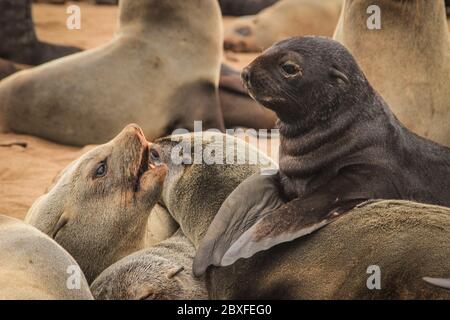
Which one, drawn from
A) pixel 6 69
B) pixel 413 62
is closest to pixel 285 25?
pixel 6 69

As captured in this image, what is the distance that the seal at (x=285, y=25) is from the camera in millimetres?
11219

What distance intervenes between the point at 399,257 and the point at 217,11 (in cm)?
483

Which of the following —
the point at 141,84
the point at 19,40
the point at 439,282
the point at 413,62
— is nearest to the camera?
the point at 439,282

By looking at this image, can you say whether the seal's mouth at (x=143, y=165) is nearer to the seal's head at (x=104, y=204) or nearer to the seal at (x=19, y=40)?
the seal's head at (x=104, y=204)

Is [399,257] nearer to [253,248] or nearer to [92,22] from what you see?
[253,248]

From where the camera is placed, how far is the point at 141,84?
25.4ft

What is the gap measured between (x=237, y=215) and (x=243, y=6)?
10054 mm

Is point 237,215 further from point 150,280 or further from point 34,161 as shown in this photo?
point 34,161

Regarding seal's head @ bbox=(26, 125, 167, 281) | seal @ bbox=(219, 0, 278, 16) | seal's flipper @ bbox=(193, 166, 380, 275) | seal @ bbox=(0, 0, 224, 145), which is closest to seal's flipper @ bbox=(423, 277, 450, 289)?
seal's flipper @ bbox=(193, 166, 380, 275)

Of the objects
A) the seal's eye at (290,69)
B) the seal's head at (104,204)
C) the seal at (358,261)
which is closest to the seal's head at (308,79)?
the seal's eye at (290,69)

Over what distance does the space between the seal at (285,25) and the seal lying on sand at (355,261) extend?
7.48 meters

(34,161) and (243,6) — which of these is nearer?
(34,161)

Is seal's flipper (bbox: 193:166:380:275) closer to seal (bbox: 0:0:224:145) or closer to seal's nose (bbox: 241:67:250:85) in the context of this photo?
seal's nose (bbox: 241:67:250:85)

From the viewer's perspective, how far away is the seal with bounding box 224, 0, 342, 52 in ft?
36.8
